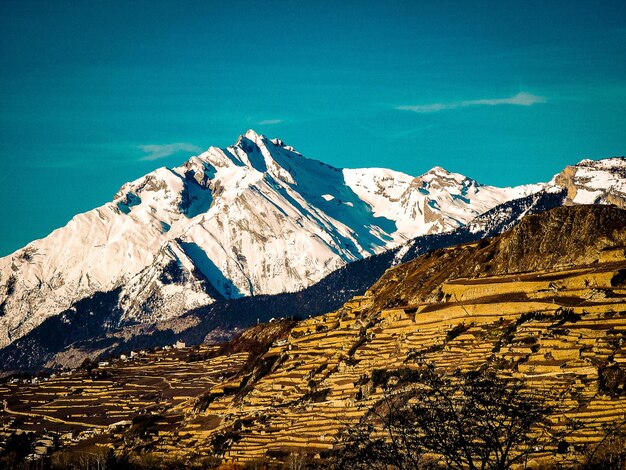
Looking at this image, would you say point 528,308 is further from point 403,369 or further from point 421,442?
point 421,442

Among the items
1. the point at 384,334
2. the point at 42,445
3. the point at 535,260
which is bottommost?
the point at 42,445

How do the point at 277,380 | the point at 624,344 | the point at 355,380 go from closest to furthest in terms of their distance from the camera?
1. the point at 624,344
2. the point at 355,380
3. the point at 277,380

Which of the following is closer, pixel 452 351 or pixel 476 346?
pixel 476 346

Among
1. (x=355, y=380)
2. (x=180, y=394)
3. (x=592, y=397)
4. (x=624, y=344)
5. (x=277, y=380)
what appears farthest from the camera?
(x=180, y=394)

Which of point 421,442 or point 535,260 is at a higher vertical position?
point 535,260

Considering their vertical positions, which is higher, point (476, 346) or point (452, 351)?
point (476, 346)

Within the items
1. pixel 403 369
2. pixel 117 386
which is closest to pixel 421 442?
pixel 403 369

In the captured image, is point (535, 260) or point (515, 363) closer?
point (515, 363)

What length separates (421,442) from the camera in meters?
28.3

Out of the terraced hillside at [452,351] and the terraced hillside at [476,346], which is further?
the terraced hillside at [476,346]

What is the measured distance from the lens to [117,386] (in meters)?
192

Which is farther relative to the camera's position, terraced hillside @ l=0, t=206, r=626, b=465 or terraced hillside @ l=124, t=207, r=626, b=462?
terraced hillside @ l=124, t=207, r=626, b=462

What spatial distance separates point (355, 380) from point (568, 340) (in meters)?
25.5

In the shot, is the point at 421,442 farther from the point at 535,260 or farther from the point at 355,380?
the point at 535,260
